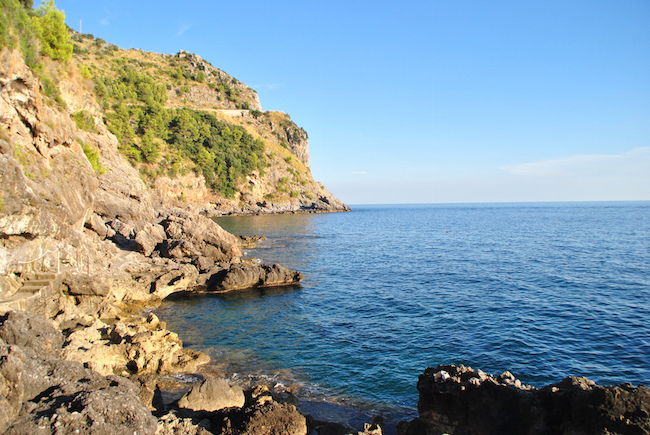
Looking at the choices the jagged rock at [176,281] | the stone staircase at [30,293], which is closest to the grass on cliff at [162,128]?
the jagged rock at [176,281]

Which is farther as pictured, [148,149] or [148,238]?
[148,149]

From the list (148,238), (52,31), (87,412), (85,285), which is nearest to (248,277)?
(148,238)

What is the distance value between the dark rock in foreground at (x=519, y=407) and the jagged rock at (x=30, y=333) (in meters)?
10.8

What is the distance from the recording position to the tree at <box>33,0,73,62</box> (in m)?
29.7

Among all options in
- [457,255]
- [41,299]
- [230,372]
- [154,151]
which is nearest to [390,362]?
[230,372]

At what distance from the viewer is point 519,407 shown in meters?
8.62

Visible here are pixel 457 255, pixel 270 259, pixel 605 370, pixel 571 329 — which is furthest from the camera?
pixel 457 255

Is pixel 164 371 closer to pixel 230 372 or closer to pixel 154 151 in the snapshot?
pixel 230 372

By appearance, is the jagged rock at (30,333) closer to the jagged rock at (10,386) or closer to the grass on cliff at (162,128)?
the jagged rock at (10,386)

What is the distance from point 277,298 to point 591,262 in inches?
1250

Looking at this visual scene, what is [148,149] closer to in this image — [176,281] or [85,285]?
[176,281]

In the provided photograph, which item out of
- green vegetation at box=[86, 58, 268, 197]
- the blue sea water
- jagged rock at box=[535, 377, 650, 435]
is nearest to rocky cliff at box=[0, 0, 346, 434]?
the blue sea water

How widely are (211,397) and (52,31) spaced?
1345 inches

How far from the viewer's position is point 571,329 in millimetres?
18578
